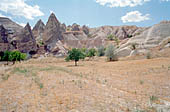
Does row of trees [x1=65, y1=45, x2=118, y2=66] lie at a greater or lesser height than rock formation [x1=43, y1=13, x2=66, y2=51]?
lesser

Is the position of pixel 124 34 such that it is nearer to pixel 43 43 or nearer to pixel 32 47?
pixel 43 43

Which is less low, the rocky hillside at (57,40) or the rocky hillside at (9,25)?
the rocky hillside at (9,25)

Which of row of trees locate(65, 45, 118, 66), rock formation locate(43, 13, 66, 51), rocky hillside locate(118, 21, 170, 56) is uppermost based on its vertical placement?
rock formation locate(43, 13, 66, 51)

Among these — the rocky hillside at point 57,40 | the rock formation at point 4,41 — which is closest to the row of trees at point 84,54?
the rocky hillside at point 57,40

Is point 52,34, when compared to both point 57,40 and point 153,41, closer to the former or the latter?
point 57,40

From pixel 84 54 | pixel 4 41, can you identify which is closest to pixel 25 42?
pixel 4 41

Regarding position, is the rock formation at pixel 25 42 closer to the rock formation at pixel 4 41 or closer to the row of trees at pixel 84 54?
the rock formation at pixel 4 41

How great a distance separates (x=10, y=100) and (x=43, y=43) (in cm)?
8729

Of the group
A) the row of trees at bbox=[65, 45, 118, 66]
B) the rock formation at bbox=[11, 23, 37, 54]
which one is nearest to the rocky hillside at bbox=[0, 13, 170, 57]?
the rock formation at bbox=[11, 23, 37, 54]

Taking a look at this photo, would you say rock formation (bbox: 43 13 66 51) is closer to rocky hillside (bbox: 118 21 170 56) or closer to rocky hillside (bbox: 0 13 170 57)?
rocky hillside (bbox: 0 13 170 57)

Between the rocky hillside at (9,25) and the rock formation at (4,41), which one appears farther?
the rocky hillside at (9,25)

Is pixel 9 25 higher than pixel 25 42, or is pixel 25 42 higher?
pixel 9 25

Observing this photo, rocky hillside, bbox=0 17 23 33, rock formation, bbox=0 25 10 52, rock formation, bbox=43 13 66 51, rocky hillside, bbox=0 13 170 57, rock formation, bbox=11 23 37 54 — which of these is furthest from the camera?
rocky hillside, bbox=0 17 23 33

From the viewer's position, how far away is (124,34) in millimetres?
120688
